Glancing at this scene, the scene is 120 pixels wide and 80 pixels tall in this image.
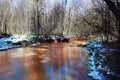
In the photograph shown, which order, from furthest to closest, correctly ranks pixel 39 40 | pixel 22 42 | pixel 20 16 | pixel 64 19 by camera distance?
pixel 64 19, pixel 20 16, pixel 39 40, pixel 22 42

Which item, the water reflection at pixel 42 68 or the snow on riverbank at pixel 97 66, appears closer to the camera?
the snow on riverbank at pixel 97 66

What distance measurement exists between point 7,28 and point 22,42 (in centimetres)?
2836

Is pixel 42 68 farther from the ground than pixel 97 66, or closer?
closer

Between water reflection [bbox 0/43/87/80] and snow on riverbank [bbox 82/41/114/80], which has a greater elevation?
snow on riverbank [bbox 82/41/114/80]

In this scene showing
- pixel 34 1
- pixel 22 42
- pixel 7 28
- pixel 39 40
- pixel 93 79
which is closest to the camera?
pixel 93 79

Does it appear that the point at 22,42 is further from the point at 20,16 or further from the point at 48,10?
the point at 48,10

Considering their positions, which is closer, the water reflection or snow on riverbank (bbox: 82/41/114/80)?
snow on riverbank (bbox: 82/41/114/80)

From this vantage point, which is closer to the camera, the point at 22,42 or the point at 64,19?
the point at 22,42

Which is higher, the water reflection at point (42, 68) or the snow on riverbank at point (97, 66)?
the snow on riverbank at point (97, 66)

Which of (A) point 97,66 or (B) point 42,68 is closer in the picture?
(A) point 97,66

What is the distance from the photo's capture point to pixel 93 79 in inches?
569

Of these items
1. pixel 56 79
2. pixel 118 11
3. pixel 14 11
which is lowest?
pixel 56 79

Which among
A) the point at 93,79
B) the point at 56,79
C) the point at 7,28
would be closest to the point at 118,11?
the point at 93,79

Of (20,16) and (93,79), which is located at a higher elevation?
(20,16)
